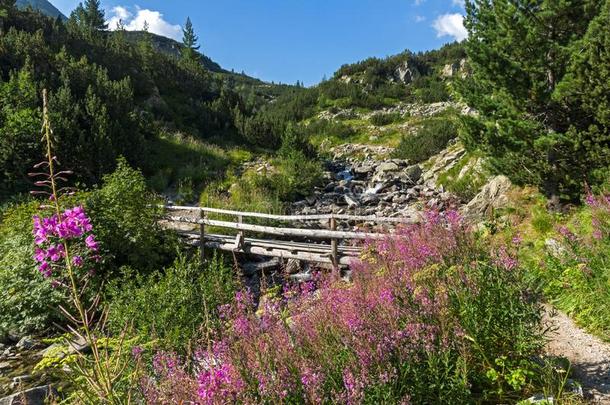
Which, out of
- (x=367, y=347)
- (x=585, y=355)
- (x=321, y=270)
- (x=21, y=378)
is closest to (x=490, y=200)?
(x=321, y=270)

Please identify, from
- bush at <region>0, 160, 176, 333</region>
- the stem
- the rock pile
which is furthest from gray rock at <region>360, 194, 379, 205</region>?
the stem

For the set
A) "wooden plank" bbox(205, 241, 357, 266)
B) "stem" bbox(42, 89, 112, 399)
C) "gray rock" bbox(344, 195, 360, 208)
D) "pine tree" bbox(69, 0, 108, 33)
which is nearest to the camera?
"stem" bbox(42, 89, 112, 399)

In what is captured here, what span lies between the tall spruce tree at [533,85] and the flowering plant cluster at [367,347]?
5.01 metres

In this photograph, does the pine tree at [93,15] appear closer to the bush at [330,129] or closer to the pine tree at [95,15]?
the pine tree at [95,15]

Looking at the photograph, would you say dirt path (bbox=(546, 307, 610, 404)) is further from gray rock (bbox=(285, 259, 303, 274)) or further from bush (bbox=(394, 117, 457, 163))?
bush (bbox=(394, 117, 457, 163))

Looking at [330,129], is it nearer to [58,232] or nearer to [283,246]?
[283,246]

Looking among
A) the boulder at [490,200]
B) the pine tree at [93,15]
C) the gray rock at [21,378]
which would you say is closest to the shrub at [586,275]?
the boulder at [490,200]

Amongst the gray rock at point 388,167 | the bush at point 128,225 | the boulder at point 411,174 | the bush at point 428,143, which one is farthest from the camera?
the bush at point 428,143

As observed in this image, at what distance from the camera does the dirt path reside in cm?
334

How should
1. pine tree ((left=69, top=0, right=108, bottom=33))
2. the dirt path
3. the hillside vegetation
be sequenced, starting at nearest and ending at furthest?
the hillside vegetation → the dirt path → pine tree ((left=69, top=0, right=108, bottom=33))

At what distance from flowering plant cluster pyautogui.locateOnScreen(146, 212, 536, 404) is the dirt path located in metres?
0.61

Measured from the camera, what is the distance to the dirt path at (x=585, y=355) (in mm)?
3340

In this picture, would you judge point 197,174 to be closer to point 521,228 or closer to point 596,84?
point 521,228

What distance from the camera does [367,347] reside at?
2.65m
